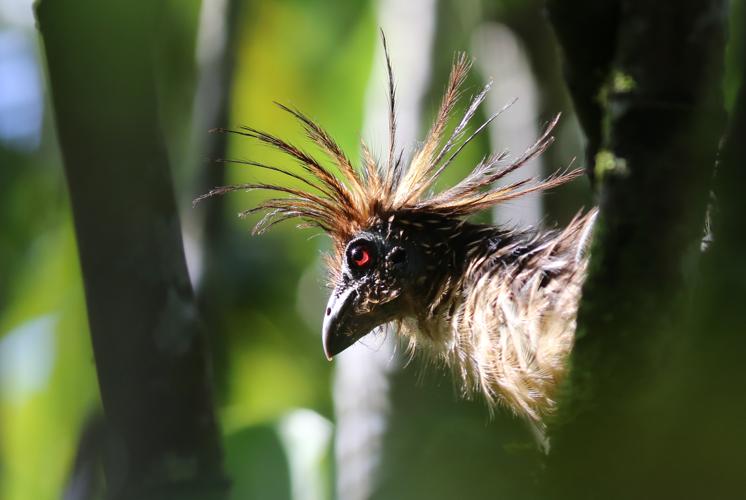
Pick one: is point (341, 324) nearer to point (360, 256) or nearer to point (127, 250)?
point (360, 256)

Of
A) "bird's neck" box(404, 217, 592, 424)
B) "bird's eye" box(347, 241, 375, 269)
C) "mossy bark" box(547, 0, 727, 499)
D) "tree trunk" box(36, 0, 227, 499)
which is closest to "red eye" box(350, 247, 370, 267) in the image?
"bird's eye" box(347, 241, 375, 269)

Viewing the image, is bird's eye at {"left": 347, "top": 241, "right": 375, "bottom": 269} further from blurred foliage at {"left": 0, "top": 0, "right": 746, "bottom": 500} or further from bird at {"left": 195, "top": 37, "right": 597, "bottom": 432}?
blurred foliage at {"left": 0, "top": 0, "right": 746, "bottom": 500}

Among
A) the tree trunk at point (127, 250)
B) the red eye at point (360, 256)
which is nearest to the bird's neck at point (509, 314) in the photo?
the red eye at point (360, 256)

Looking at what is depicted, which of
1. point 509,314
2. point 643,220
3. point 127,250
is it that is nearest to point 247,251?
point 509,314

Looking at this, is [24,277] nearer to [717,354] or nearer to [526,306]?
[526,306]

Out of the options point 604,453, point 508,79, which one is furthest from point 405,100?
point 604,453

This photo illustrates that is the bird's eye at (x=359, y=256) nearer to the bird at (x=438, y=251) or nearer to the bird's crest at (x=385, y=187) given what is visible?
the bird at (x=438, y=251)

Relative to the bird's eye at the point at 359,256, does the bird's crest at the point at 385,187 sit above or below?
above
